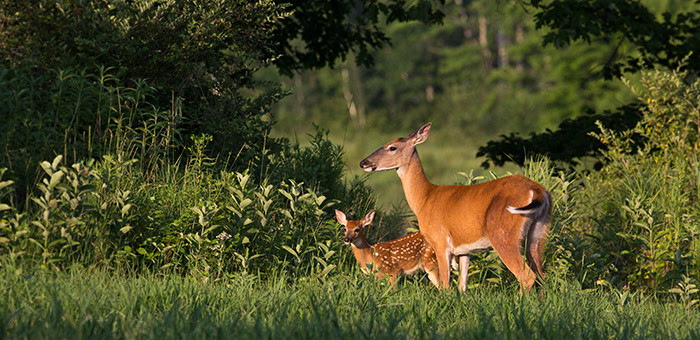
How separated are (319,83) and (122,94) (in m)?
50.4

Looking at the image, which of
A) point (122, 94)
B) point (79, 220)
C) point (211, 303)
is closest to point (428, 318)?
point (211, 303)

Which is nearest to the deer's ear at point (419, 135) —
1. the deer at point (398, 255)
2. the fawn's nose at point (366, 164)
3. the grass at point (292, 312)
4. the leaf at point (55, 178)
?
the fawn's nose at point (366, 164)

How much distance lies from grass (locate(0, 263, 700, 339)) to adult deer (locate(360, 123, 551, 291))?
419 millimetres

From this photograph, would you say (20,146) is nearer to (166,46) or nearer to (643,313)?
(166,46)

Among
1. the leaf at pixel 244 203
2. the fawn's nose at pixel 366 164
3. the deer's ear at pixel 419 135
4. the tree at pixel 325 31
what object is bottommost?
the leaf at pixel 244 203

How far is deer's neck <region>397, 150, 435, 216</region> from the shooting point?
695cm

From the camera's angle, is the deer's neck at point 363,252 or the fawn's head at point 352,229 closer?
the fawn's head at point 352,229

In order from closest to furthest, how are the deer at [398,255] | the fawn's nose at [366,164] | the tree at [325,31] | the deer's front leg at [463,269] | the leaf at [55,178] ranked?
the leaf at [55,178] → the deer's front leg at [463,269] → the fawn's nose at [366,164] → the deer at [398,255] → the tree at [325,31]

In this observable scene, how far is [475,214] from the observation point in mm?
6320

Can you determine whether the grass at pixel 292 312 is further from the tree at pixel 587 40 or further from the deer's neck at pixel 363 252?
the tree at pixel 587 40

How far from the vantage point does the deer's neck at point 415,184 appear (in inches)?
273

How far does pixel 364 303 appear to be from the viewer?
5.25 m

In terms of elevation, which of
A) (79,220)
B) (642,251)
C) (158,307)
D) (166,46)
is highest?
(166,46)

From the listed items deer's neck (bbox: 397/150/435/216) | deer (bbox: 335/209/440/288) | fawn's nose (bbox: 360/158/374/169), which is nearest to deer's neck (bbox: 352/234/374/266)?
deer (bbox: 335/209/440/288)
